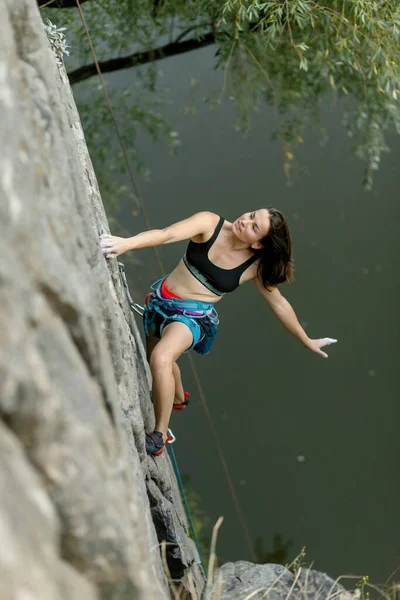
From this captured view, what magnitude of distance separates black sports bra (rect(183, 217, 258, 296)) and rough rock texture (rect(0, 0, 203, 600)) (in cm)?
154

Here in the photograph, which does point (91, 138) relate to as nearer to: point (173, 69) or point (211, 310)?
point (173, 69)

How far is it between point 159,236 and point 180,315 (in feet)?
1.96

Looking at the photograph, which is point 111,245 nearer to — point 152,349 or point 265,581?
point 152,349

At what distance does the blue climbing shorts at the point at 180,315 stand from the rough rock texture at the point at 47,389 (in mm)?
1565

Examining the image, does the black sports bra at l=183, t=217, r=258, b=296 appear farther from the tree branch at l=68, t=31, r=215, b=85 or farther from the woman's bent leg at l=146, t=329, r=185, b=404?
the tree branch at l=68, t=31, r=215, b=85

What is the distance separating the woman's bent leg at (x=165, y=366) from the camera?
117 inches

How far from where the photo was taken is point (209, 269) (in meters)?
3.23

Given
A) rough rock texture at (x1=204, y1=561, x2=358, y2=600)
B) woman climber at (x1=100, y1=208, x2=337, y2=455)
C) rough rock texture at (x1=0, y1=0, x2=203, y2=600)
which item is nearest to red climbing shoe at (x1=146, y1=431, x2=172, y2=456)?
woman climber at (x1=100, y1=208, x2=337, y2=455)

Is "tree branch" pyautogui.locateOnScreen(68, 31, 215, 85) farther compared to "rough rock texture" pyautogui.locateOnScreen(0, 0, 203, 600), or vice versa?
"tree branch" pyautogui.locateOnScreen(68, 31, 215, 85)

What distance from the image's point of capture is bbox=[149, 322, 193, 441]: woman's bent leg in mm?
2961

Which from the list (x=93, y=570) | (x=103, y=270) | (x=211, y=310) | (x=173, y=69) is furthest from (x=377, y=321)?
(x=93, y=570)

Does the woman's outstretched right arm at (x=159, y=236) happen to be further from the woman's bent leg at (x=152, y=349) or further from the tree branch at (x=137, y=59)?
the tree branch at (x=137, y=59)

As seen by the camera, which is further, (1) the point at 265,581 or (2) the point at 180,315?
(1) the point at 265,581

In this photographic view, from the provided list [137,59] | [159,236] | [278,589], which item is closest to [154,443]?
[278,589]
